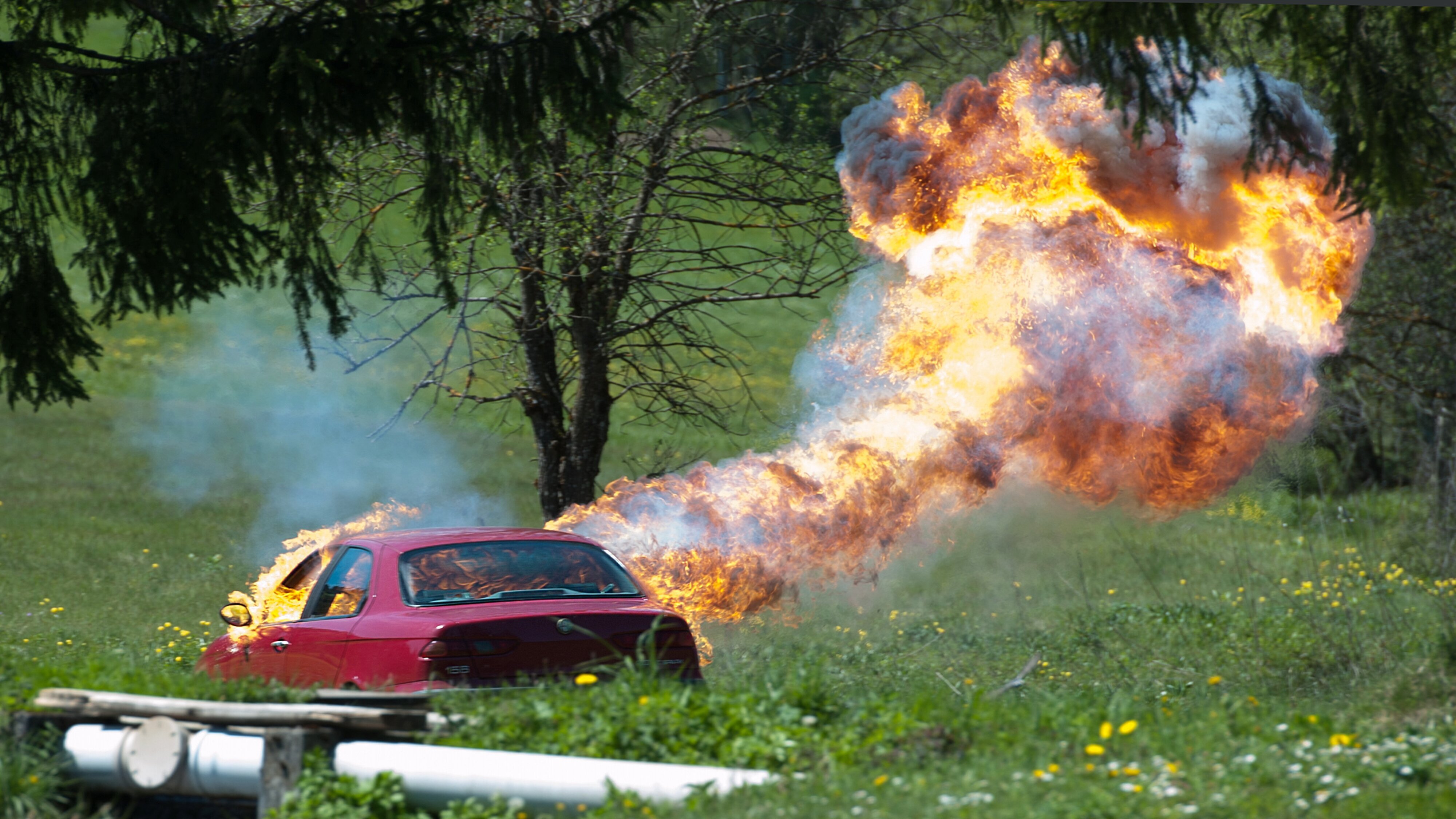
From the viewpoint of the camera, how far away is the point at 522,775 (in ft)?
15.2

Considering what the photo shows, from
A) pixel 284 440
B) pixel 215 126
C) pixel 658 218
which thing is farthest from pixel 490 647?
pixel 284 440

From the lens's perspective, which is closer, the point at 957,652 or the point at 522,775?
the point at 522,775

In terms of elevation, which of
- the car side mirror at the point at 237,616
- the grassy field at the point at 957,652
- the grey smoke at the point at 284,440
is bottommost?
the grassy field at the point at 957,652

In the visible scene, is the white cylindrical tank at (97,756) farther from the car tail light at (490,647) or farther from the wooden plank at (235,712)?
the car tail light at (490,647)

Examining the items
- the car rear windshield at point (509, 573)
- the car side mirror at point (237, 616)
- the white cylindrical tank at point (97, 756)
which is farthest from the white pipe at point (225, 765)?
the car side mirror at point (237, 616)

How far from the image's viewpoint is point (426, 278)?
11930 mm

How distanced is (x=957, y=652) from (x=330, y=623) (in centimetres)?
575

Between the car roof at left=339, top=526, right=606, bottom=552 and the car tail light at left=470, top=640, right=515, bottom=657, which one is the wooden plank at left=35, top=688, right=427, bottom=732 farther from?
the car roof at left=339, top=526, right=606, bottom=552

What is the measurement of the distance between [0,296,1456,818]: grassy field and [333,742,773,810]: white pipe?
96 millimetres

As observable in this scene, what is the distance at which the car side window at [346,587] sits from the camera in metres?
6.68

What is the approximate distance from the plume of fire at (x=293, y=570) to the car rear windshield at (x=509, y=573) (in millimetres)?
955

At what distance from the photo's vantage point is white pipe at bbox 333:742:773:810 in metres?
4.52

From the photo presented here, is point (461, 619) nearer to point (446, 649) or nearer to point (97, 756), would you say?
point (446, 649)

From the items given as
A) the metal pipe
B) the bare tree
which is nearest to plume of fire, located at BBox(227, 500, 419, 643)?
the bare tree
